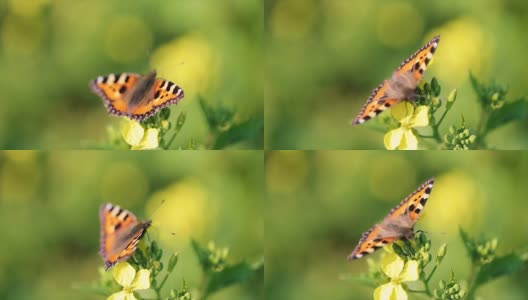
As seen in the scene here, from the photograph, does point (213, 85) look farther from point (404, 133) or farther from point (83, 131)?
point (404, 133)

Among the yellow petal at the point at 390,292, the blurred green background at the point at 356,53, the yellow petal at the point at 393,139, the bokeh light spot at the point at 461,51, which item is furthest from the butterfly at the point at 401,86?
the yellow petal at the point at 390,292

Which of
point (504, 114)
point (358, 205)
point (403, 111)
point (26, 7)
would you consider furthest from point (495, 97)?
point (26, 7)

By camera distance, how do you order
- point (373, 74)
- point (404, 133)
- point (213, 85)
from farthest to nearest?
point (373, 74)
point (213, 85)
point (404, 133)

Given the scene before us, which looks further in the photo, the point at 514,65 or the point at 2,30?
the point at 2,30

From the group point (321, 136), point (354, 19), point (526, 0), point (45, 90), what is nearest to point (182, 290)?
point (321, 136)

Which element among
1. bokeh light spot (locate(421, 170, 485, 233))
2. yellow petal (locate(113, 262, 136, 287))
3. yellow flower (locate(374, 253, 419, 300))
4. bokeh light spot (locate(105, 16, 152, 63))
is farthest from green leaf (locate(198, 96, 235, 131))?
bokeh light spot (locate(421, 170, 485, 233))

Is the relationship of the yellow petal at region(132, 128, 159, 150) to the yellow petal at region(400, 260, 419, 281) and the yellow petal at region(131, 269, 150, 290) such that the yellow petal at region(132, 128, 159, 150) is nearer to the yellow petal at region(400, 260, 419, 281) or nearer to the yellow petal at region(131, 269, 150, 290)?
the yellow petal at region(131, 269, 150, 290)

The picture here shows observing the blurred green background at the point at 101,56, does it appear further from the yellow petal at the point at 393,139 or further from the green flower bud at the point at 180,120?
the yellow petal at the point at 393,139
